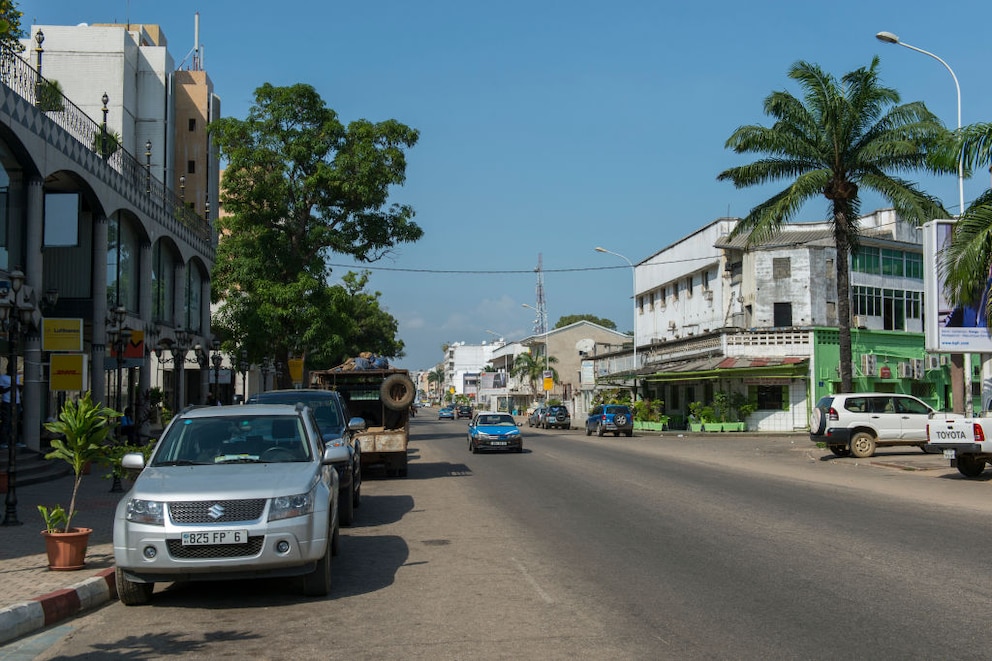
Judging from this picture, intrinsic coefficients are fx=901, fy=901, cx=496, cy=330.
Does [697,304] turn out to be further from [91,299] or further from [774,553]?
[774,553]

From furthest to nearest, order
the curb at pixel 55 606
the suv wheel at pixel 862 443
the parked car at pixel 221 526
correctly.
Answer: the suv wheel at pixel 862 443 → the parked car at pixel 221 526 → the curb at pixel 55 606

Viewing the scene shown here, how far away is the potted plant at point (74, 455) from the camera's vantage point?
9.05 meters

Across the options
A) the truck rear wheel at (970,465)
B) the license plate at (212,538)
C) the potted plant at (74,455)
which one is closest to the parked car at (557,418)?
the truck rear wheel at (970,465)

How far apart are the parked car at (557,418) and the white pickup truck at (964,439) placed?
38934 mm

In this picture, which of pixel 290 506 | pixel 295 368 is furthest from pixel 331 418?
pixel 295 368

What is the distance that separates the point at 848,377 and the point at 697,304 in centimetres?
2539

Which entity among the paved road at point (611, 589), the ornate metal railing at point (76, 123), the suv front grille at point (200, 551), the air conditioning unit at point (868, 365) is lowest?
the paved road at point (611, 589)

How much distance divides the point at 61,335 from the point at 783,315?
35.2m

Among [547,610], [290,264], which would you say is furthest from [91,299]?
[547,610]

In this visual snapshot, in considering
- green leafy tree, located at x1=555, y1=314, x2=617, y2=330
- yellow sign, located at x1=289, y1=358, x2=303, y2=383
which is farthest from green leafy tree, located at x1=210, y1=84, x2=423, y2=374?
green leafy tree, located at x1=555, y1=314, x2=617, y2=330

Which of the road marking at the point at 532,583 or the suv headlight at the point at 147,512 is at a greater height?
the suv headlight at the point at 147,512

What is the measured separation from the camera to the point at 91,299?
2623cm

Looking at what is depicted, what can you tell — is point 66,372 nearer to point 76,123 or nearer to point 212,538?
point 76,123

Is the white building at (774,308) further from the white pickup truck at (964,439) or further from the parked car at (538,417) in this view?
the white pickup truck at (964,439)
